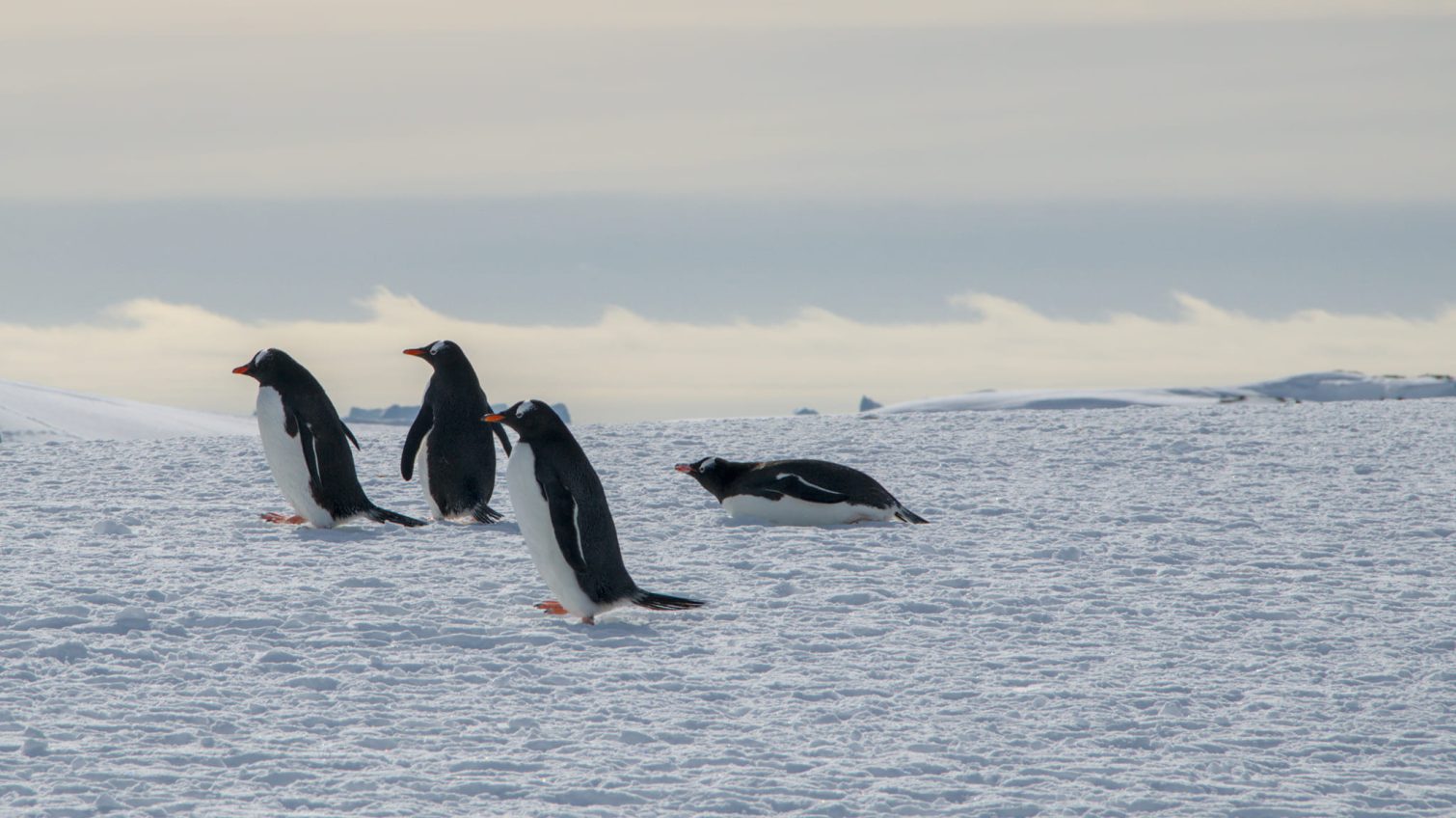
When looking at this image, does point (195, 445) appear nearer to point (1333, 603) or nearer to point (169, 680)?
point (169, 680)

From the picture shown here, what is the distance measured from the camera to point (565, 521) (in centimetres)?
494

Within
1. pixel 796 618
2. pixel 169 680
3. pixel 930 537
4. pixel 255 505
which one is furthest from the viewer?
pixel 255 505

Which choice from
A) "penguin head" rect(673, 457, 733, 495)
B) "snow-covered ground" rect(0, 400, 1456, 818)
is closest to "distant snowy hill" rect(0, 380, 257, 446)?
"penguin head" rect(673, 457, 733, 495)

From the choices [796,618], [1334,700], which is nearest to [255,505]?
[796,618]

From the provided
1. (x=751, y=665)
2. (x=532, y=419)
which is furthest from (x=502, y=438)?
(x=751, y=665)

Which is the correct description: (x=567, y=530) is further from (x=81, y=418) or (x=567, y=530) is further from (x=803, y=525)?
(x=81, y=418)

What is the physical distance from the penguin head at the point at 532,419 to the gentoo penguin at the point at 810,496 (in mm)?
2169

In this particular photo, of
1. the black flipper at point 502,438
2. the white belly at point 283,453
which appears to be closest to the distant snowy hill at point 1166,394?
the black flipper at point 502,438

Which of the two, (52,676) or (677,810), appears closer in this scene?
(677,810)

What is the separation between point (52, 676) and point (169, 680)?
36 centimetres

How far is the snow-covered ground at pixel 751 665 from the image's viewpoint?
11.1ft

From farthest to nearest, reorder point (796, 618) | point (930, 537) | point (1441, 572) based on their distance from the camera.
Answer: point (930, 537)
point (1441, 572)
point (796, 618)

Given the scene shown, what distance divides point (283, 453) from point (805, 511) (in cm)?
260

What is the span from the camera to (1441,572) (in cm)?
622
